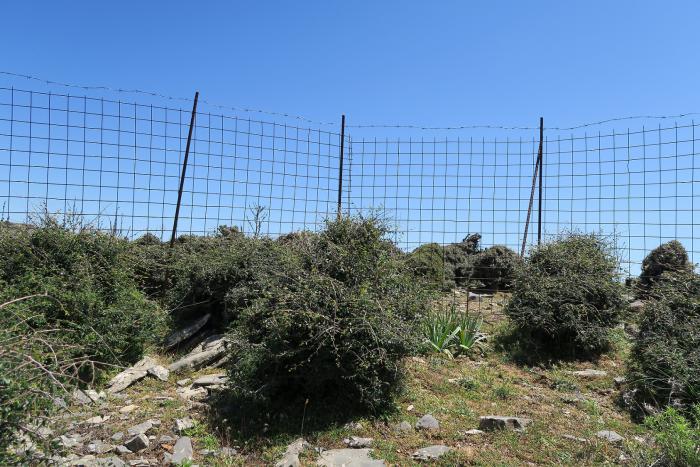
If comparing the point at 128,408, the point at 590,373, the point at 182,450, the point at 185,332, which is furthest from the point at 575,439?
the point at 185,332

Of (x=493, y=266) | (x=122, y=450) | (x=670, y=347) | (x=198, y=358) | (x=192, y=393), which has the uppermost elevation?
(x=493, y=266)

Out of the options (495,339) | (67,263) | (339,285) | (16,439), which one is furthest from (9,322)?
(495,339)

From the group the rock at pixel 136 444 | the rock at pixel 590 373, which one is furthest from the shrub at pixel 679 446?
the rock at pixel 136 444

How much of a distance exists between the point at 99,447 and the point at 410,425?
2593 millimetres

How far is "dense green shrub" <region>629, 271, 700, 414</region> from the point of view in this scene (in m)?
5.28

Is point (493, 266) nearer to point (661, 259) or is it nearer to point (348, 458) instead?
point (661, 259)

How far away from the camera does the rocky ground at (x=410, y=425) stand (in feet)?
14.4

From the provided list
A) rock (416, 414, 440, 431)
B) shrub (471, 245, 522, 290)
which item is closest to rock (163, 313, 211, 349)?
rock (416, 414, 440, 431)

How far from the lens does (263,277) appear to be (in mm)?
6172

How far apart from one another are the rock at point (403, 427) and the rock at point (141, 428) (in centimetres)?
216

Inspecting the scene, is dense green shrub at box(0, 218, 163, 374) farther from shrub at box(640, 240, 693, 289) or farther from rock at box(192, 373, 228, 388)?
shrub at box(640, 240, 693, 289)

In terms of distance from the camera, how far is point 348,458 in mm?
4375

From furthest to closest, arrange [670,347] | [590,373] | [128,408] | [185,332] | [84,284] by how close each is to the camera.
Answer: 1. [185,332]
2. [84,284]
3. [590,373]
4. [670,347]
5. [128,408]

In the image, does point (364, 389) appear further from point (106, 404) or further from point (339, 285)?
point (106, 404)
